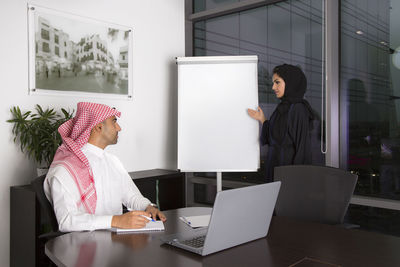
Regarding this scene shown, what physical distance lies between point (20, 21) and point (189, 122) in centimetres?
182

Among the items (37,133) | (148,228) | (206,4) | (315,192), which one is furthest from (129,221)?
(206,4)

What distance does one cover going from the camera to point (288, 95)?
3500mm

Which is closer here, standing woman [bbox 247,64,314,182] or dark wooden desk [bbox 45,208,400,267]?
dark wooden desk [bbox 45,208,400,267]

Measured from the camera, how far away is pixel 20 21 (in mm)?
3158

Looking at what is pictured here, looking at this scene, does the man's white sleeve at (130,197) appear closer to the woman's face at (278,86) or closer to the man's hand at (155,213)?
the man's hand at (155,213)

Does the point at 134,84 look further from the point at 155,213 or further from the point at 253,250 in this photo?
the point at 253,250

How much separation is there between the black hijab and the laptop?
1.91 m

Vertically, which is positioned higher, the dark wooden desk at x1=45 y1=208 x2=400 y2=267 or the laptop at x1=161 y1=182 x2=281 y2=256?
A: the laptop at x1=161 y1=182 x2=281 y2=256

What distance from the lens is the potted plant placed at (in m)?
3.00

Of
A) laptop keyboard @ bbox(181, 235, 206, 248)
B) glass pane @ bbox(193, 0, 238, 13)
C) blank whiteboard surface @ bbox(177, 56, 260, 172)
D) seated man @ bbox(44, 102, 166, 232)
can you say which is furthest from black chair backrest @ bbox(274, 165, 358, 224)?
glass pane @ bbox(193, 0, 238, 13)

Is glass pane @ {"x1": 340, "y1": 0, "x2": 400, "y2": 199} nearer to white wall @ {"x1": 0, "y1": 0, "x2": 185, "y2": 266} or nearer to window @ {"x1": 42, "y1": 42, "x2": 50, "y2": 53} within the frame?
Answer: white wall @ {"x1": 0, "y1": 0, "x2": 185, "y2": 266}

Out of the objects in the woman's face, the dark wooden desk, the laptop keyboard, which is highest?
the woman's face

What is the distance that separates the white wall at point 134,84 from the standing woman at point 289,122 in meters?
1.37

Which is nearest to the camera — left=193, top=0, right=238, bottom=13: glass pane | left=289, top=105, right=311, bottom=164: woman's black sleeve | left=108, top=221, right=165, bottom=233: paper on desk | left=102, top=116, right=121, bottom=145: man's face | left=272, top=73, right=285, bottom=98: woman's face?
left=108, top=221, right=165, bottom=233: paper on desk
